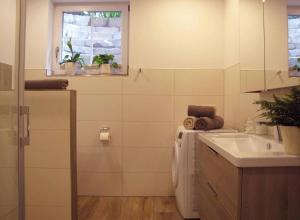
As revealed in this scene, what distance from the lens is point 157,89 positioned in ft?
9.31

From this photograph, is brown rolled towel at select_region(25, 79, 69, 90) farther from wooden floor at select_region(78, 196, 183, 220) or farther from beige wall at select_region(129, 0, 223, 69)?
wooden floor at select_region(78, 196, 183, 220)

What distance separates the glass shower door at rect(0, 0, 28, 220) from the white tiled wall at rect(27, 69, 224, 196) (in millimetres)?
1768

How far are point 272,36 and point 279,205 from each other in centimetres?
117

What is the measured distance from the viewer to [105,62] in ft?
9.49

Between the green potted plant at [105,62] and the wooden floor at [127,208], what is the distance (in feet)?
4.53

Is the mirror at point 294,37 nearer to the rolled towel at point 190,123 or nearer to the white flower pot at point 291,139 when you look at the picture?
the white flower pot at point 291,139

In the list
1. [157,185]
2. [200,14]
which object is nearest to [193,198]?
[157,185]

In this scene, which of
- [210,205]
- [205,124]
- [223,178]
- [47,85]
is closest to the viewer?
[223,178]

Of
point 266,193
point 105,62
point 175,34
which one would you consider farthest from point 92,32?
point 266,193

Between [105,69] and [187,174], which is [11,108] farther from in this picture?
[105,69]

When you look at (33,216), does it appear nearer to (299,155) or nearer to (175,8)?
(299,155)

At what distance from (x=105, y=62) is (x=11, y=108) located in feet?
6.40

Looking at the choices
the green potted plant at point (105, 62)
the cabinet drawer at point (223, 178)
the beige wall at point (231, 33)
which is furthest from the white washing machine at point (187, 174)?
the green potted plant at point (105, 62)

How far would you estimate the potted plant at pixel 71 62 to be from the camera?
2885 mm
